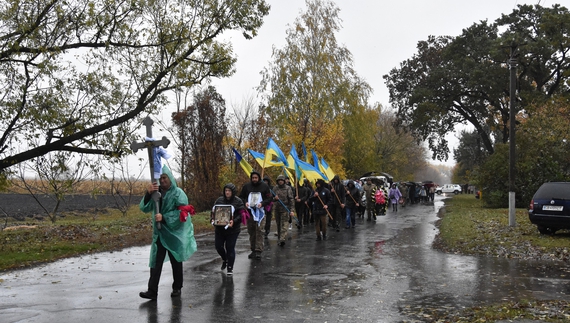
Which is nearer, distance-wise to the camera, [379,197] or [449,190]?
[379,197]

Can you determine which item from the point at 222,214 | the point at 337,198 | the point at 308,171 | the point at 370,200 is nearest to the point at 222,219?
the point at 222,214

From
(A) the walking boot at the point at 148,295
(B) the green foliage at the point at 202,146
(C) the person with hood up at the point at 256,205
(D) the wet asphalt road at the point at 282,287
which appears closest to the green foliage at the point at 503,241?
(D) the wet asphalt road at the point at 282,287

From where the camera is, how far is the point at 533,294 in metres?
8.34

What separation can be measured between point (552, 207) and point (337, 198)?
21.4ft

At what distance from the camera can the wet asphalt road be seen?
6.99 metres

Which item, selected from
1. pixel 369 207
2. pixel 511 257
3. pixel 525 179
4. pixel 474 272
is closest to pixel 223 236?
pixel 474 272

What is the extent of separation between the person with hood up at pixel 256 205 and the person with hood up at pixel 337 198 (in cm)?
689

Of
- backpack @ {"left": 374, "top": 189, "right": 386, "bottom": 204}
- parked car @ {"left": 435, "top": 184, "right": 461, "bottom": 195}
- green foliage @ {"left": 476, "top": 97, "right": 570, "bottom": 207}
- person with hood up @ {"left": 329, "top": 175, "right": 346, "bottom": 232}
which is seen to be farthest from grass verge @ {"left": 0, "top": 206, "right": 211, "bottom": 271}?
parked car @ {"left": 435, "top": 184, "right": 461, "bottom": 195}

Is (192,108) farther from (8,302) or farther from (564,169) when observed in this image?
(8,302)

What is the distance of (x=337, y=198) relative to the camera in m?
19.2

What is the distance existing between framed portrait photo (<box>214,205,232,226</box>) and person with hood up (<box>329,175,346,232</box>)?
29.8 feet

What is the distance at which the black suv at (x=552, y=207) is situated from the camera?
50.5 ft

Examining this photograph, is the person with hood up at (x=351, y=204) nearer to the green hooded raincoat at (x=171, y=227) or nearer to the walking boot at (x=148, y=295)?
the green hooded raincoat at (x=171, y=227)

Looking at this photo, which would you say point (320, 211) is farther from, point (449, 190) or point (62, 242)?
point (449, 190)
